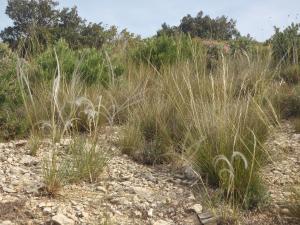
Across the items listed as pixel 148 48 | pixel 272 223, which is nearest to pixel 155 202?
pixel 272 223

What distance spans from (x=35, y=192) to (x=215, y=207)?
116cm

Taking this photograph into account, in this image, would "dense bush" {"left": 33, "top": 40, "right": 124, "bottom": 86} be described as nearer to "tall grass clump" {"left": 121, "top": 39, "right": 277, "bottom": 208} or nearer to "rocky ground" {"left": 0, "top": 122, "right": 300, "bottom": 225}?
"tall grass clump" {"left": 121, "top": 39, "right": 277, "bottom": 208}

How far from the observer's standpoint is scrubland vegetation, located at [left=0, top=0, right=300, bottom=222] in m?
3.24

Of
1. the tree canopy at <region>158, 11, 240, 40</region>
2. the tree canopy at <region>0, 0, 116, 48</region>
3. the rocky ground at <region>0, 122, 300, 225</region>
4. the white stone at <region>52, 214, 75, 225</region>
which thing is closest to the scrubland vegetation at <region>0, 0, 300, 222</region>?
the rocky ground at <region>0, 122, 300, 225</region>

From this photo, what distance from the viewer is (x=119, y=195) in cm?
326

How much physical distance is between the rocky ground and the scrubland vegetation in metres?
0.11

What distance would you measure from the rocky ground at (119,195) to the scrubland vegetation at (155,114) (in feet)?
0.37

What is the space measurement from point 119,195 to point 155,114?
4.47 feet

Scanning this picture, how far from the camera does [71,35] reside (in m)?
9.73

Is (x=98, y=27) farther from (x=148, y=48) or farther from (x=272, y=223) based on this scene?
(x=272, y=223)

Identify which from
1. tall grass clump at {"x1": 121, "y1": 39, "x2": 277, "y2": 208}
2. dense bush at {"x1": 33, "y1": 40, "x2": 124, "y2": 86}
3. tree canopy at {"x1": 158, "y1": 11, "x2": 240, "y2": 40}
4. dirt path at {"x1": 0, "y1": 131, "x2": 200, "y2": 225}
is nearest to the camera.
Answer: dirt path at {"x1": 0, "y1": 131, "x2": 200, "y2": 225}

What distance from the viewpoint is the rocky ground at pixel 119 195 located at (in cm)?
297

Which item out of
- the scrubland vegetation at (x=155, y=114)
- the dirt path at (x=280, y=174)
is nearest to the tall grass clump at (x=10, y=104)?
the scrubland vegetation at (x=155, y=114)

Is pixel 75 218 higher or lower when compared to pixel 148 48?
lower
